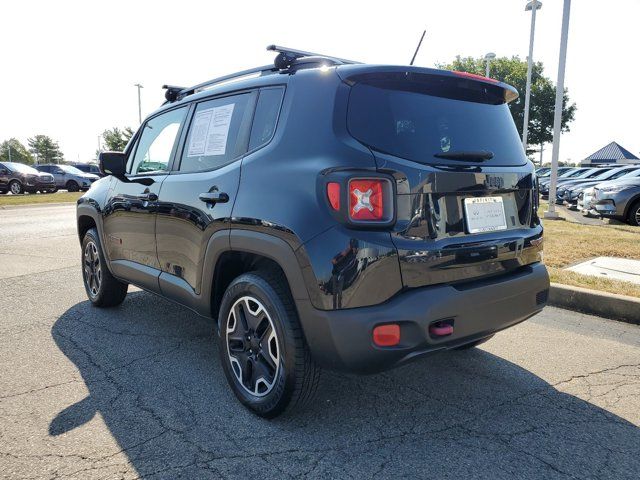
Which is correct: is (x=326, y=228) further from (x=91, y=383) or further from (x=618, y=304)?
(x=618, y=304)

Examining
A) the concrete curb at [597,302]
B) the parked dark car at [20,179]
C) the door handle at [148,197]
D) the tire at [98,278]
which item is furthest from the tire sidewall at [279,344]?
the parked dark car at [20,179]

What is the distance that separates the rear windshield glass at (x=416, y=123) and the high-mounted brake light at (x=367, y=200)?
0.19m

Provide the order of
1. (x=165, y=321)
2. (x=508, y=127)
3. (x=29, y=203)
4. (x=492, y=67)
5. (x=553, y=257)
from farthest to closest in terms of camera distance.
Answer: (x=492, y=67) → (x=29, y=203) → (x=553, y=257) → (x=165, y=321) → (x=508, y=127)

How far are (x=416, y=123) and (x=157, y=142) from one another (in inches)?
90.2

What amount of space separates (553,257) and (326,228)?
5270mm

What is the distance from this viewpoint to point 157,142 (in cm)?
391

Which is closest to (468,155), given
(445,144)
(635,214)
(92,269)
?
(445,144)

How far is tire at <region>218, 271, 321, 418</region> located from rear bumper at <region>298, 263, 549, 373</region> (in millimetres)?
138

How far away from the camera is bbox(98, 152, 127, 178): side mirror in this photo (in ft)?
13.2

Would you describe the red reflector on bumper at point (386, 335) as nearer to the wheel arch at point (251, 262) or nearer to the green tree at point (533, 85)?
the wheel arch at point (251, 262)

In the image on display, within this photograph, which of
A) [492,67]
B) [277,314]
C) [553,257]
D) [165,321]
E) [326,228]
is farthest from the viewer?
[492,67]

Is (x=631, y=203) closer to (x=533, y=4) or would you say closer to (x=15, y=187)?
(x=533, y=4)

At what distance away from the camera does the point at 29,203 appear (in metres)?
18.1

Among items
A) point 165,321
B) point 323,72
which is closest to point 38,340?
point 165,321
